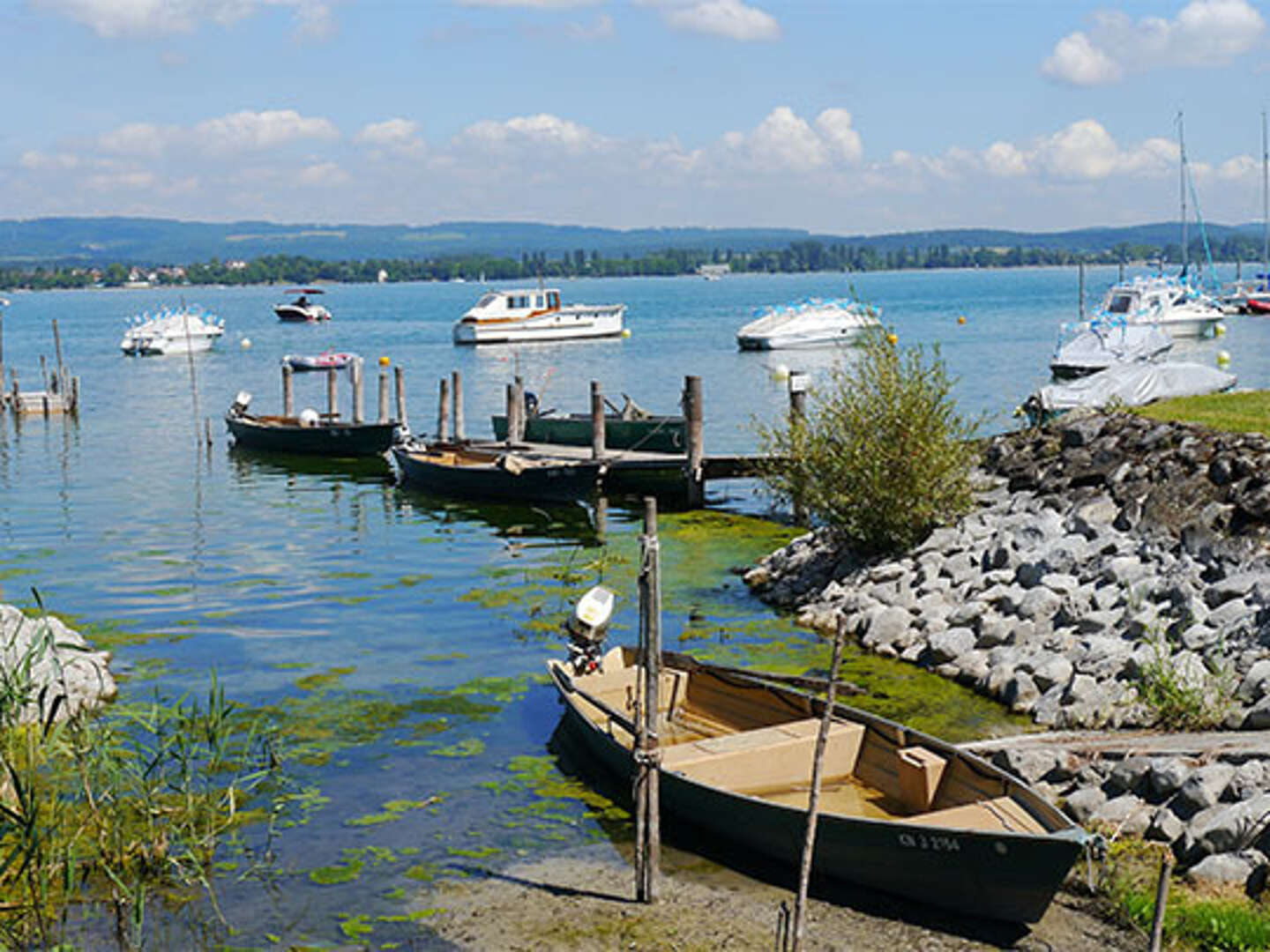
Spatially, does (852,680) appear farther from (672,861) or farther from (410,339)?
(410,339)

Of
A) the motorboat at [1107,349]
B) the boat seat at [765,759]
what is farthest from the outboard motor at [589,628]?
the motorboat at [1107,349]

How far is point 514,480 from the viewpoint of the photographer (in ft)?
99.0

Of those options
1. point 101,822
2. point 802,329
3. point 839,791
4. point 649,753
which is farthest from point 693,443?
point 802,329

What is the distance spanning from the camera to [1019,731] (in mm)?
14641

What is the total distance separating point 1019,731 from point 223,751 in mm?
Answer: 7991

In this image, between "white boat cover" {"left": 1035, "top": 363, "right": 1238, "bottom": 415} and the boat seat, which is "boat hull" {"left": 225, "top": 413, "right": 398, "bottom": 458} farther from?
the boat seat

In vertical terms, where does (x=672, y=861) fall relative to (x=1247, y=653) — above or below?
below

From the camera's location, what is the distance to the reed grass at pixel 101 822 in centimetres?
1073

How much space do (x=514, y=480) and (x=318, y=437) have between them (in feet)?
36.1

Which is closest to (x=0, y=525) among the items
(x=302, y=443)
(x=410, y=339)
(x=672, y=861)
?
(x=302, y=443)

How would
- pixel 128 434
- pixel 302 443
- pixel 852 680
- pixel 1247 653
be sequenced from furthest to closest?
pixel 128 434 < pixel 302 443 < pixel 852 680 < pixel 1247 653

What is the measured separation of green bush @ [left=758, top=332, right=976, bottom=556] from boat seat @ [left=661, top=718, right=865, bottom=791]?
24.5 feet

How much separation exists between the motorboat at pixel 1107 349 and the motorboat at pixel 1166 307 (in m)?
6.63

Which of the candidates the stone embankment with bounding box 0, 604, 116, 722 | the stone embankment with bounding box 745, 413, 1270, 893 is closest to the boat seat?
the stone embankment with bounding box 745, 413, 1270, 893
